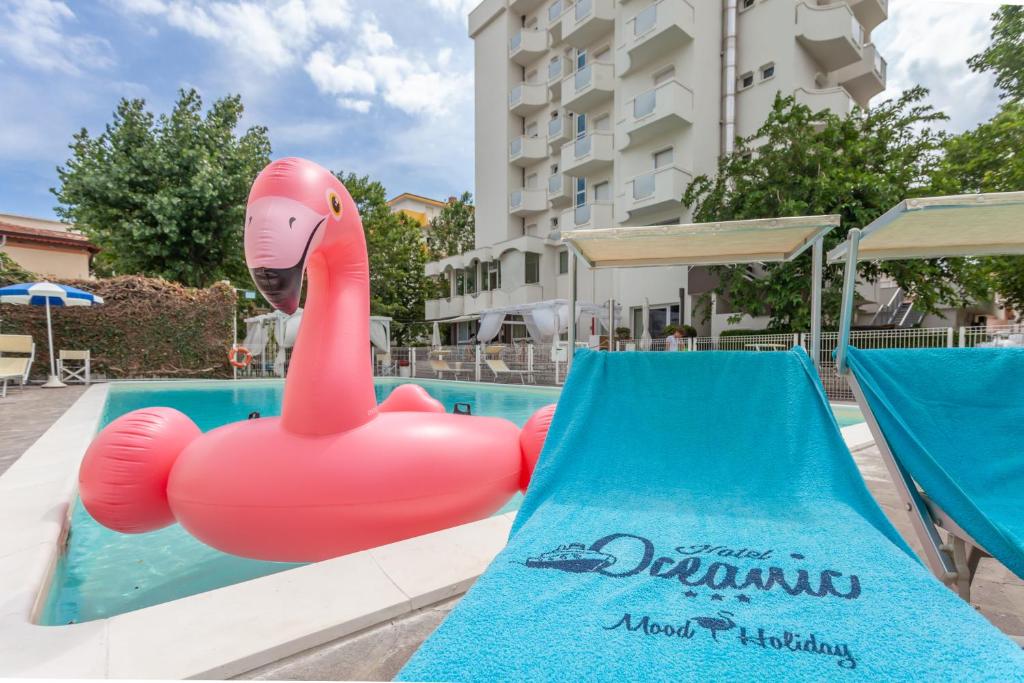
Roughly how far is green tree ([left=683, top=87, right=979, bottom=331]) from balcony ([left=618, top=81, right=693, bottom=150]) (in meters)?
3.81

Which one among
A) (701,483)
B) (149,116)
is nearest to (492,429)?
(701,483)

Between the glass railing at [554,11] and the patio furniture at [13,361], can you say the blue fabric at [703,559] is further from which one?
the glass railing at [554,11]

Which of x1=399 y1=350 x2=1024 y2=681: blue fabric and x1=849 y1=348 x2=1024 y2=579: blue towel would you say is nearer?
x1=399 y1=350 x2=1024 y2=681: blue fabric

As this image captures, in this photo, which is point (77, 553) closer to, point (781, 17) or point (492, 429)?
point (492, 429)

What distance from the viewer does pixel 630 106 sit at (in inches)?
758

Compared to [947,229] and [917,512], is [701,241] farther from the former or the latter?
[917,512]

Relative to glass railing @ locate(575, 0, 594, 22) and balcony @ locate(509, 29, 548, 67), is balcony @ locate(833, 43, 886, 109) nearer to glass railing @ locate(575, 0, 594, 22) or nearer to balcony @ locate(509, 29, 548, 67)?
glass railing @ locate(575, 0, 594, 22)

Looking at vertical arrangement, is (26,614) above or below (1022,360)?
below

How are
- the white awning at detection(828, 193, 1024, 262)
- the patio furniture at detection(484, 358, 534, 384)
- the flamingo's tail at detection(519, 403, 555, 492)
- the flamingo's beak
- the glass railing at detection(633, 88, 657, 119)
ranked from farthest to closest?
the glass railing at detection(633, 88, 657, 119)
the patio furniture at detection(484, 358, 534, 384)
the flamingo's tail at detection(519, 403, 555, 492)
the flamingo's beak
the white awning at detection(828, 193, 1024, 262)

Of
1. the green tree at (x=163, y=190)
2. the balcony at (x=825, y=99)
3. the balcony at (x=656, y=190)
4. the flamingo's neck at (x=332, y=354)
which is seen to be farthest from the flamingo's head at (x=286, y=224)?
the balcony at (x=825, y=99)

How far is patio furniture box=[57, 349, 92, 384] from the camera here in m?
13.4

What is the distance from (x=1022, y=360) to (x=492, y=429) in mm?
2800

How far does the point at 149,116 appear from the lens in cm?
1692

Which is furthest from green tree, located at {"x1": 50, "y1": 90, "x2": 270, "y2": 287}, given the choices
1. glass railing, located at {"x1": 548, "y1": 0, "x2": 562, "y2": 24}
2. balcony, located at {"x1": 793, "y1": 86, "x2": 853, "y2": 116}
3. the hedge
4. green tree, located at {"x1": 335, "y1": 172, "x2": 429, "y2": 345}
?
balcony, located at {"x1": 793, "y1": 86, "x2": 853, "y2": 116}
